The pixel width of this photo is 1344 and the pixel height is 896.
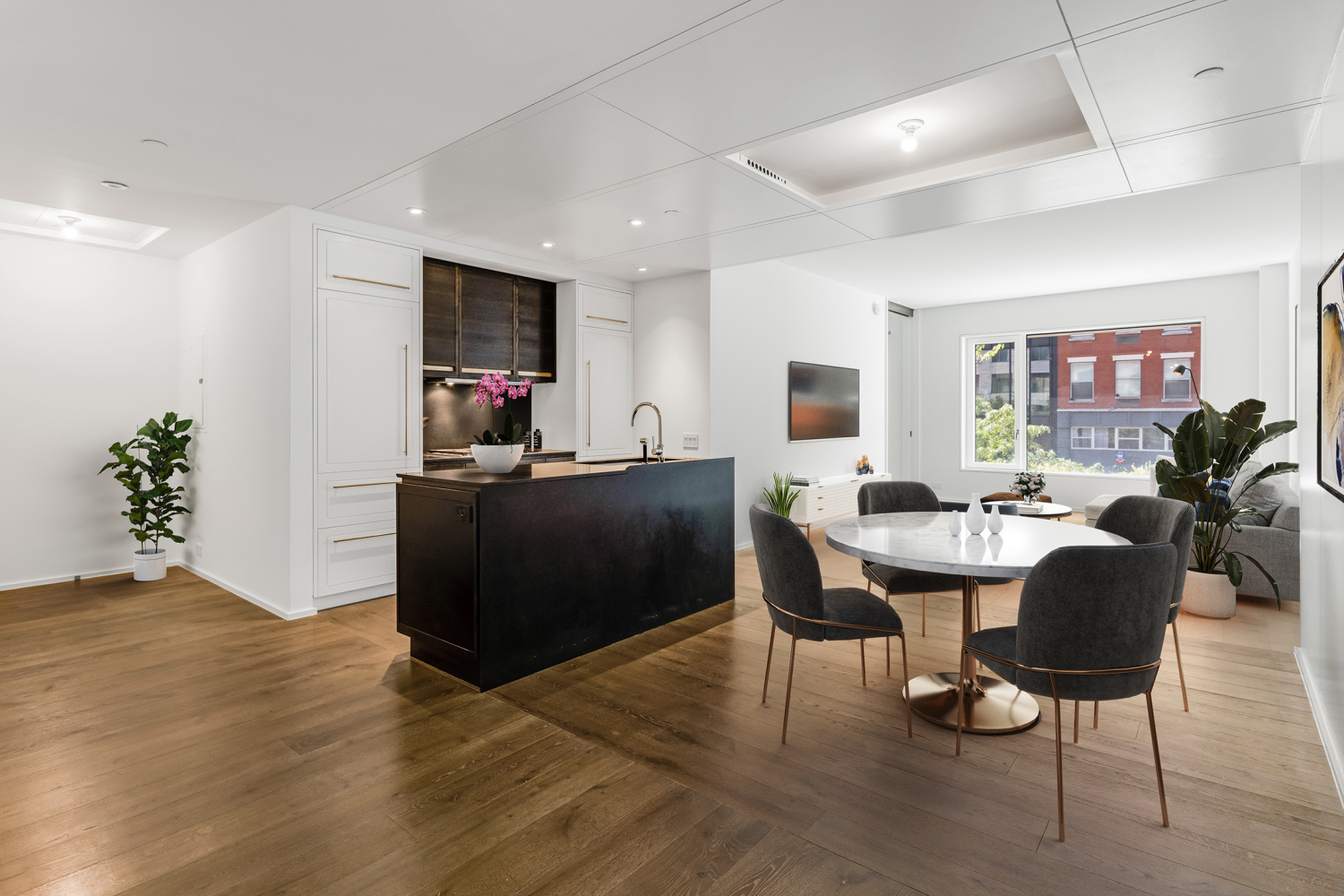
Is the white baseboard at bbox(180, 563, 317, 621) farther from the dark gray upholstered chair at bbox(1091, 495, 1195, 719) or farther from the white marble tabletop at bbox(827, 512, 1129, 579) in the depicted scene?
the dark gray upholstered chair at bbox(1091, 495, 1195, 719)

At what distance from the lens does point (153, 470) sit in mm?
5184

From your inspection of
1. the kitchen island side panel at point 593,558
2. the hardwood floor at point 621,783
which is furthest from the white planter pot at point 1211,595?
the kitchen island side panel at point 593,558

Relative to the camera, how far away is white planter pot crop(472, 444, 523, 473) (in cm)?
343

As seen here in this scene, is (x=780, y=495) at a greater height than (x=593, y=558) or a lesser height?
greater

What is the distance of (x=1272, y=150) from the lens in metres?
3.29

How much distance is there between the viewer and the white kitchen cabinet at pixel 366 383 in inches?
172

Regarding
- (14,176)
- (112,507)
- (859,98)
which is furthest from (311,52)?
(112,507)

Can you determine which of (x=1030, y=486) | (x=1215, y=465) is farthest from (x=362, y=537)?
(x=1215, y=465)

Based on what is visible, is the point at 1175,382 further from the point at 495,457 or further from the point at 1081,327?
the point at 495,457

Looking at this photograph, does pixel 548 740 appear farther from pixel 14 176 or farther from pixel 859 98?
pixel 14 176

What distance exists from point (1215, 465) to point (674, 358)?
3935 mm

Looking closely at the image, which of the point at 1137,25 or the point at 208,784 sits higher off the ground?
the point at 1137,25

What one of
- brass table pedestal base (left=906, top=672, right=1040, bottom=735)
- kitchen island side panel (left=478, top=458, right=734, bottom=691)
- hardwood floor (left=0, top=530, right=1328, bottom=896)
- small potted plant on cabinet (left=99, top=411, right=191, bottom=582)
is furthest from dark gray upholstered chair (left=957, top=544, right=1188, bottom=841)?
small potted plant on cabinet (left=99, top=411, right=191, bottom=582)

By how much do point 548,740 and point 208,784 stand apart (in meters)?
1.14
